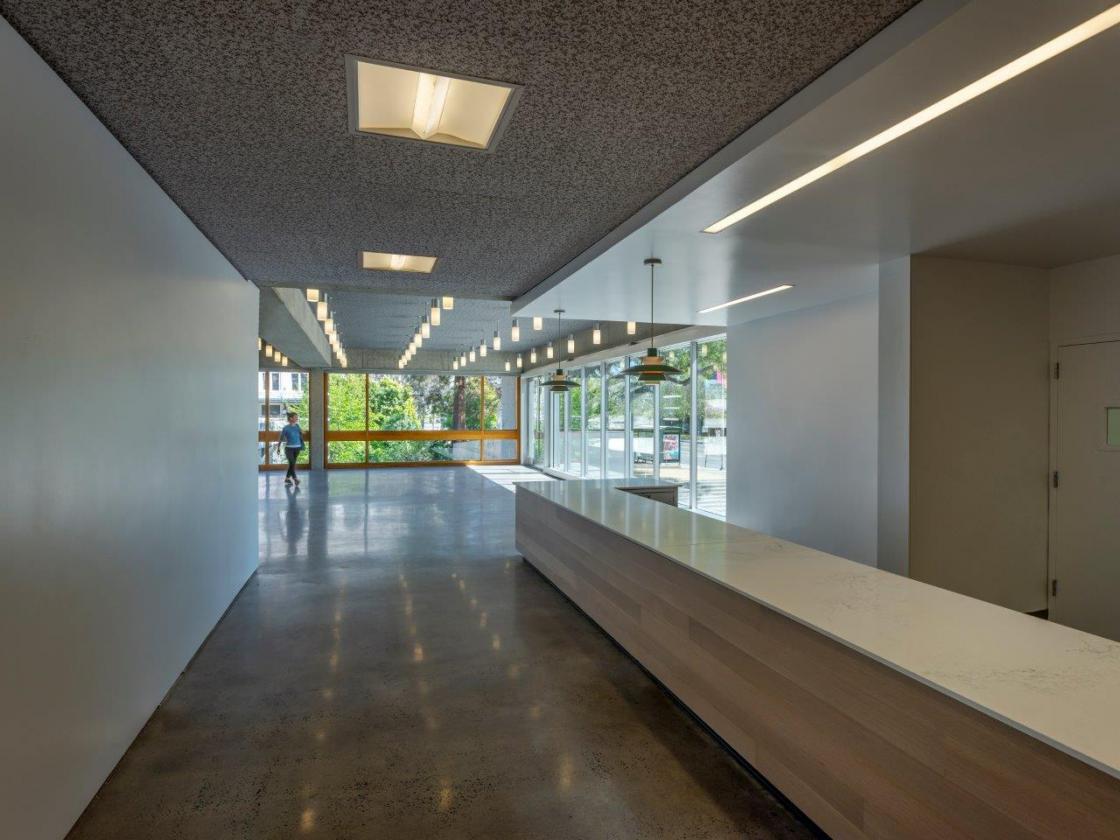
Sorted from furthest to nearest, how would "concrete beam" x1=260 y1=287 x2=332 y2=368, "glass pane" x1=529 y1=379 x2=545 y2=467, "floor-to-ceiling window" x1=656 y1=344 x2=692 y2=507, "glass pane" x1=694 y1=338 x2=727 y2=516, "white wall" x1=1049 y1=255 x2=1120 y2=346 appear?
"glass pane" x1=529 y1=379 x2=545 y2=467 → "floor-to-ceiling window" x1=656 y1=344 x2=692 y2=507 → "glass pane" x1=694 y1=338 x2=727 y2=516 → "concrete beam" x1=260 y1=287 x2=332 y2=368 → "white wall" x1=1049 y1=255 x2=1120 y2=346

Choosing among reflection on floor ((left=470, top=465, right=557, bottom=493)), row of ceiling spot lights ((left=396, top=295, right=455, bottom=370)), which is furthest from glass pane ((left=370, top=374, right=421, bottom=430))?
reflection on floor ((left=470, top=465, right=557, bottom=493))

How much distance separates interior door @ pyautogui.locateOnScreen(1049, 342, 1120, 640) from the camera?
4148mm

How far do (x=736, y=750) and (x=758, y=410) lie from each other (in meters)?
5.15

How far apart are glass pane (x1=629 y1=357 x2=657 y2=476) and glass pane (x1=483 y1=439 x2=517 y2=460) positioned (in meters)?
7.70

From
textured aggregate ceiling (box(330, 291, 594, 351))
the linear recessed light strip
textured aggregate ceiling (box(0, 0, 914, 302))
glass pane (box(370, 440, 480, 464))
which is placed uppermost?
textured aggregate ceiling (box(330, 291, 594, 351))

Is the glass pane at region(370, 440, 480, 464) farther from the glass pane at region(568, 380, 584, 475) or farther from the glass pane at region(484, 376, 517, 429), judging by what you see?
the glass pane at region(568, 380, 584, 475)

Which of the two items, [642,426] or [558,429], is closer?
[642,426]

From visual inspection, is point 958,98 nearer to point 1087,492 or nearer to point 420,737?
point 420,737

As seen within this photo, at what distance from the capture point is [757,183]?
9.38 feet

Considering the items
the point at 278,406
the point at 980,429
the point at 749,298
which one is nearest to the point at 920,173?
the point at 980,429

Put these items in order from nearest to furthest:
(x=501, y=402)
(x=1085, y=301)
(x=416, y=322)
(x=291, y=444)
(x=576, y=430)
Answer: (x=1085, y=301), (x=416, y=322), (x=291, y=444), (x=576, y=430), (x=501, y=402)

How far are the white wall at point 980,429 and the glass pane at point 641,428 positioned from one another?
18.2 ft

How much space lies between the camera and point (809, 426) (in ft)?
20.8

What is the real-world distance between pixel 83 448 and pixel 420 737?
190 centimetres
